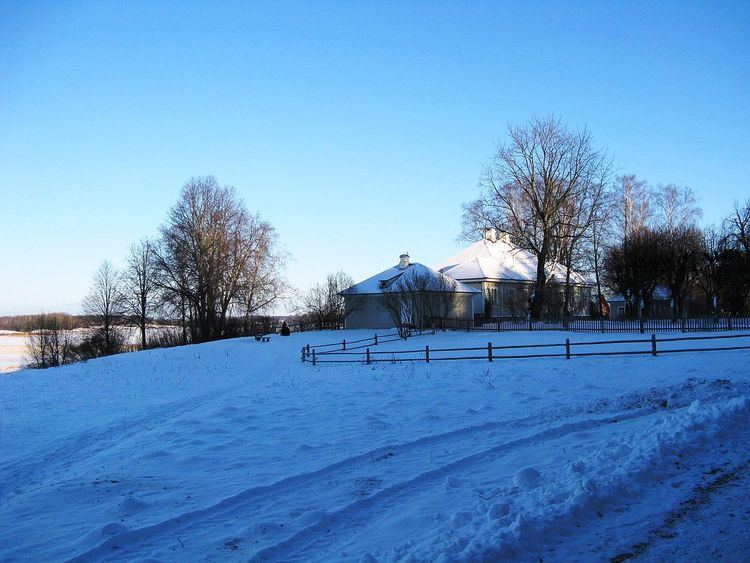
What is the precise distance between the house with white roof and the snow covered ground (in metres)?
36.0

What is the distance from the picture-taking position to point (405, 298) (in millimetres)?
46094

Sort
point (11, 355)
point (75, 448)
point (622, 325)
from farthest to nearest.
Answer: point (11, 355)
point (622, 325)
point (75, 448)

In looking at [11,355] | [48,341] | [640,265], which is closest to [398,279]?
[640,265]

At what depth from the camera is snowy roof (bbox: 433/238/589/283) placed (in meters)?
55.7

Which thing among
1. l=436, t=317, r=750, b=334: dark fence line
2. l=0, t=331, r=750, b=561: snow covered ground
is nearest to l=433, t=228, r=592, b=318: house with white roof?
l=436, t=317, r=750, b=334: dark fence line

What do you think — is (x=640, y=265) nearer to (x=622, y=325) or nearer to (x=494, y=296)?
(x=622, y=325)

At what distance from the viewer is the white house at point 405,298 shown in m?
46.2

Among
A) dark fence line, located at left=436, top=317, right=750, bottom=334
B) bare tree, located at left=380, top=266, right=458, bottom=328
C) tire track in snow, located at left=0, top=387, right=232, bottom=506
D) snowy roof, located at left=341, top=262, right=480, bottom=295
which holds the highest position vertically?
snowy roof, located at left=341, top=262, right=480, bottom=295

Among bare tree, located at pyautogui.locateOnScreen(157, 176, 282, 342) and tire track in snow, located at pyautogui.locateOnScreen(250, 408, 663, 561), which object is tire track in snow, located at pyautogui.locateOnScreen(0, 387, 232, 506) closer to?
tire track in snow, located at pyautogui.locateOnScreen(250, 408, 663, 561)

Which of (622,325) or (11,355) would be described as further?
(11,355)

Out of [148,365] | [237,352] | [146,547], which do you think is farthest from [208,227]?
[146,547]

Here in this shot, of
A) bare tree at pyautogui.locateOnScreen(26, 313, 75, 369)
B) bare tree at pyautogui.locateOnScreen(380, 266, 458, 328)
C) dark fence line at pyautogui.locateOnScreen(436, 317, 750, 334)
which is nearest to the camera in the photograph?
dark fence line at pyautogui.locateOnScreen(436, 317, 750, 334)

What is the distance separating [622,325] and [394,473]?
101 ft

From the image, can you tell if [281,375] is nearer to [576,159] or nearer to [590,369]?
[590,369]
